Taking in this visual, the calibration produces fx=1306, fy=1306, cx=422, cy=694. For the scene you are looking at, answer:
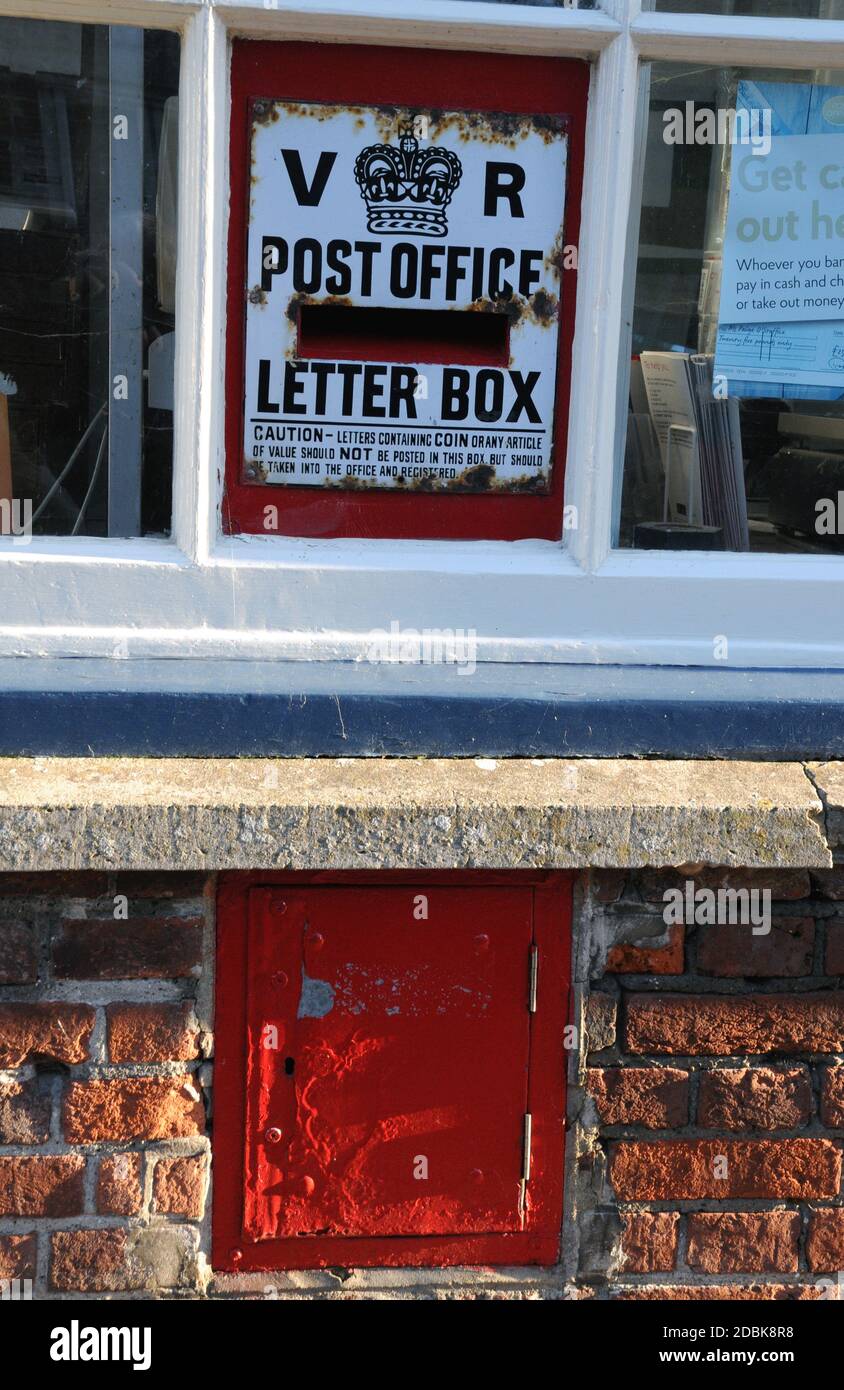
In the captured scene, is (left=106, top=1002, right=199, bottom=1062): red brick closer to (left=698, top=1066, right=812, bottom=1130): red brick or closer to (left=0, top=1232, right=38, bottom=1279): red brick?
(left=0, top=1232, right=38, bottom=1279): red brick

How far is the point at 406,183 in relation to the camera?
2158 millimetres

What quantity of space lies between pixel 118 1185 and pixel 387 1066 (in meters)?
0.50

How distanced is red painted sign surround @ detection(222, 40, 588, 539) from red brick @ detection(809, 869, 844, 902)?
2.47 ft

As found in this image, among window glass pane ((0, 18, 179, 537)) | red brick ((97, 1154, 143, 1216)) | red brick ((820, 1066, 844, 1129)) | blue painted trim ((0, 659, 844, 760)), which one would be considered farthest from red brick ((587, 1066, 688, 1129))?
window glass pane ((0, 18, 179, 537))

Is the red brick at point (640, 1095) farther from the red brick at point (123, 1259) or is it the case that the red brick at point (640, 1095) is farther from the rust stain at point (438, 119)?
the rust stain at point (438, 119)

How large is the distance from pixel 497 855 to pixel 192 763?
1.76ft

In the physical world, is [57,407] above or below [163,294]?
below

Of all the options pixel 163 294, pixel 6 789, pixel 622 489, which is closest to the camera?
pixel 6 789

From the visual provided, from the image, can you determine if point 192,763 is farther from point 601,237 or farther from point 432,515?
point 601,237

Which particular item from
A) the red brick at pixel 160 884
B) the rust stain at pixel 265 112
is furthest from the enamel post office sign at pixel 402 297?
the red brick at pixel 160 884

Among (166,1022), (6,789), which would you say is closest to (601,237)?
(6,789)

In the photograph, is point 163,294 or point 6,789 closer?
point 6,789

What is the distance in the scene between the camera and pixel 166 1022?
2223 mm

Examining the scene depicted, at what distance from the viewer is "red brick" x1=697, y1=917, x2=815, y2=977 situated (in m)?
2.29
